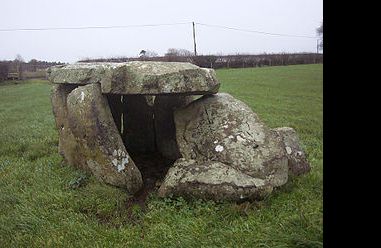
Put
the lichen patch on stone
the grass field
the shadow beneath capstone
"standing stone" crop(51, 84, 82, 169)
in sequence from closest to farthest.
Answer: the grass field → the shadow beneath capstone → the lichen patch on stone → "standing stone" crop(51, 84, 82, 169)

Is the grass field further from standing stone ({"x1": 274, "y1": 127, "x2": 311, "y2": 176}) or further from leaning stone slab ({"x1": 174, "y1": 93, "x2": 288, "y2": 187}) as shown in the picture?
leaning stone slab ({"x1": 174, "y1": 93, "x2": 288, "y2": 187})

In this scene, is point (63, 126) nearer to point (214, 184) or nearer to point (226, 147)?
point (226, 147)

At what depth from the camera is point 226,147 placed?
5.53 metres

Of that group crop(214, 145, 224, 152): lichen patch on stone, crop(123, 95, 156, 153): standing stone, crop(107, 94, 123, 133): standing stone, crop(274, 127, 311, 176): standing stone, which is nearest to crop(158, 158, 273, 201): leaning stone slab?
crop(214, 145, 224, 152): lichen patch on stone

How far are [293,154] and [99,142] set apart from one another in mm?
3120

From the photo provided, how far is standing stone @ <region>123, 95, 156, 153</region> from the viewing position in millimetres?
7438

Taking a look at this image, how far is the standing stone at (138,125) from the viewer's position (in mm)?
7438

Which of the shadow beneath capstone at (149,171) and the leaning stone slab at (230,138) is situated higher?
the leaning stone slab at (230,138)

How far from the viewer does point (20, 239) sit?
429cm

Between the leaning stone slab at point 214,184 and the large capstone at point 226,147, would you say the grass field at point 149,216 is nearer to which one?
the leaning stone slab at point 214,184

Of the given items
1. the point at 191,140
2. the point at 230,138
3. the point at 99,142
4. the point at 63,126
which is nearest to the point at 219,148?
the point at 230,138

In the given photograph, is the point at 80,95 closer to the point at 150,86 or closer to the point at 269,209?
the point at 150,86

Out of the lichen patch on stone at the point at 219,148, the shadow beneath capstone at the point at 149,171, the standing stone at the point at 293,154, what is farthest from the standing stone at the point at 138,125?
the standing stone at the point at 293,154
